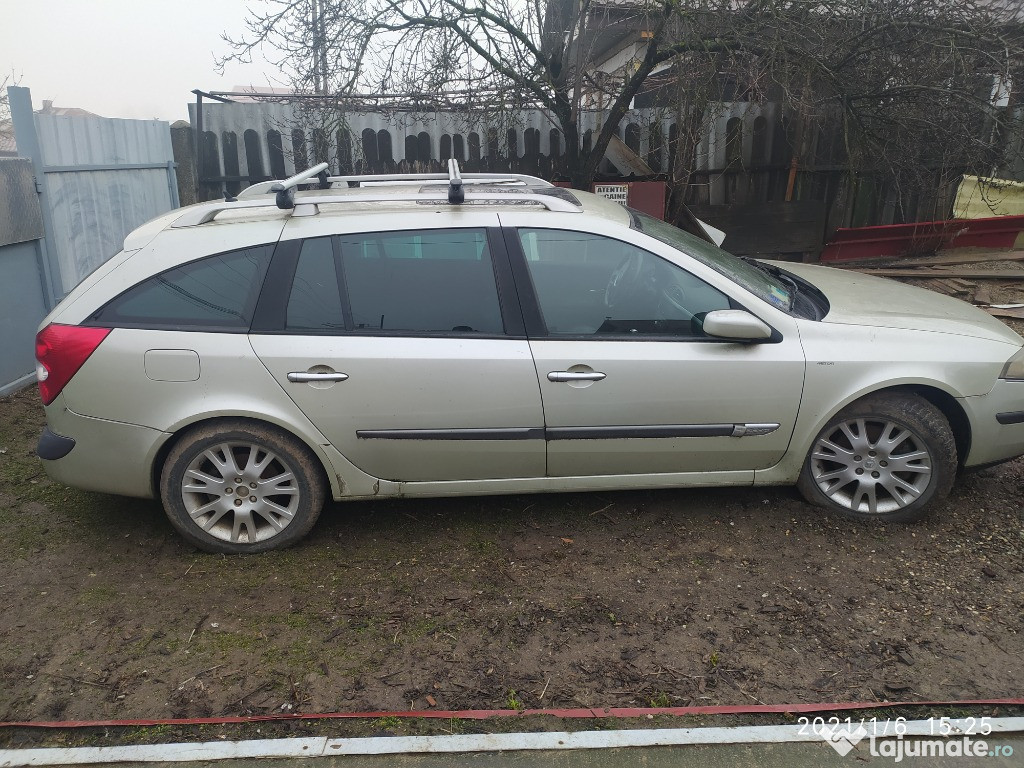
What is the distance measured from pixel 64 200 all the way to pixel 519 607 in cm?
566

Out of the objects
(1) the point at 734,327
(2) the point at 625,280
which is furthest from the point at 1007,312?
(2) the point at 625,280

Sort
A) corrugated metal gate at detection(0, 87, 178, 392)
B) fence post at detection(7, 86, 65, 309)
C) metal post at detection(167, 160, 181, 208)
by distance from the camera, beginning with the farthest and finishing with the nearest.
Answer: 1. metal post at detection(167, 160, 181, 208)
2. fence post at detection(7, 86, 65, 309)
3. corrugated metal gate at detection(0, 87, 178, 392)

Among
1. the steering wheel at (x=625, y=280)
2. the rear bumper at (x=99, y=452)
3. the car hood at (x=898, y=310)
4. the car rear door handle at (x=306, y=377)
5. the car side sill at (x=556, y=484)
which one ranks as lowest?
the car side sill at (x=556, y=484)

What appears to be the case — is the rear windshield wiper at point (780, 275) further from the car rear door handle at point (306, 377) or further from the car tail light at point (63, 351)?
the car tail light at point (63, 351)

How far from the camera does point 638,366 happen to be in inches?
148

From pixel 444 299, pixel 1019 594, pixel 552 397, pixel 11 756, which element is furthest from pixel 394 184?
pixel 1019 594

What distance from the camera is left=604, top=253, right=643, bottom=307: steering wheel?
388 cm

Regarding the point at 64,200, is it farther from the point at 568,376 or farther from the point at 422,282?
the point at 568,376

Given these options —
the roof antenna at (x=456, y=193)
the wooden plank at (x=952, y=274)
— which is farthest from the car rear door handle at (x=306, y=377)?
the wooden plank at (x=952, y=274)

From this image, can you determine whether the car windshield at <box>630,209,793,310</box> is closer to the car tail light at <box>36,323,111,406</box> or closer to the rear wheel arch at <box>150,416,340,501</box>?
the rear wheel arch at <box>150,416,340,501</box>

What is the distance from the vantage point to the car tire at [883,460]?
391 centimetres

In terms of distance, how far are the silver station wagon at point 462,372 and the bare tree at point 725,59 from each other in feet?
9.31

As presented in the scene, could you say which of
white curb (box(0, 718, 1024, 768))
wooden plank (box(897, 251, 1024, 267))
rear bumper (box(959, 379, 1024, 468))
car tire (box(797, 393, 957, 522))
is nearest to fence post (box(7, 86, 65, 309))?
white curb (box(0, 718, 1024, 768))

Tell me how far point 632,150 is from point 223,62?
421 centimetres
